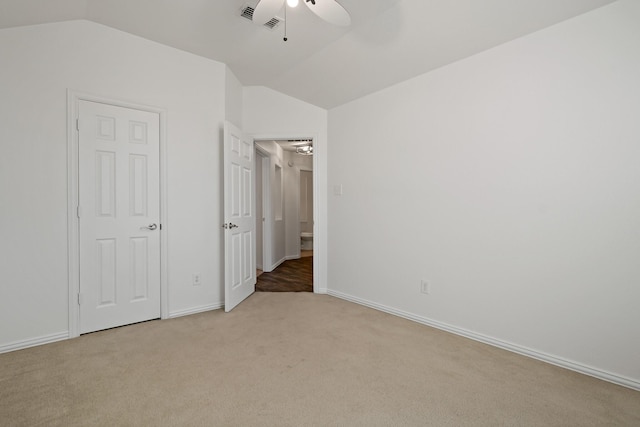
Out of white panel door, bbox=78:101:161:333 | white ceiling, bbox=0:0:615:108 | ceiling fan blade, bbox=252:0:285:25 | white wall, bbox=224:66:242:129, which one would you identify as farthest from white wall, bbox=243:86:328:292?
ceiling fan blade, bbox=252:0:285:25

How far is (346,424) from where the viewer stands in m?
1.55

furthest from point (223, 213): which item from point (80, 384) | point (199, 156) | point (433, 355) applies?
point (433, 355)

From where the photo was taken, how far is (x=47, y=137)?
2482 millimetres

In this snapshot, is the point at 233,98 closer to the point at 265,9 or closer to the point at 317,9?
the point at 265,9

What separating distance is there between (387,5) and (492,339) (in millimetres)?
2717

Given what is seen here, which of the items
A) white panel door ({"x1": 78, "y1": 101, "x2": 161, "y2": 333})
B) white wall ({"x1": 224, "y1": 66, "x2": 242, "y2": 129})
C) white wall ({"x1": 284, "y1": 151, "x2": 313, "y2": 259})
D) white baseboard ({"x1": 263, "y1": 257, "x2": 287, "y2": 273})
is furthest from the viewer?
white wall ({"x1": 284, "y1": 151, "x2": 313, "y2": 259})

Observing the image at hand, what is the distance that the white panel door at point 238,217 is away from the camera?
3.24 meters

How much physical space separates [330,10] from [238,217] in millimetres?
2291

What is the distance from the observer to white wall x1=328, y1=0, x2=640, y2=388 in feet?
6.40

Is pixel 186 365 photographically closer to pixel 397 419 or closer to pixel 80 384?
pixel 80 384

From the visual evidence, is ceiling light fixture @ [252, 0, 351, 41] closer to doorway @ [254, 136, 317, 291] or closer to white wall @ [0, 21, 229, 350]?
→ white wall @ [0, 21, 229, 350]

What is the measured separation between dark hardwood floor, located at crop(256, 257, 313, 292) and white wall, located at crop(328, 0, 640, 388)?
139 centimetres

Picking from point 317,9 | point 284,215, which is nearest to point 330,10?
point 317,9

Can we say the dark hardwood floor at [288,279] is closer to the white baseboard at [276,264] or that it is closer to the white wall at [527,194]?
the white baseboard at [276,264]
